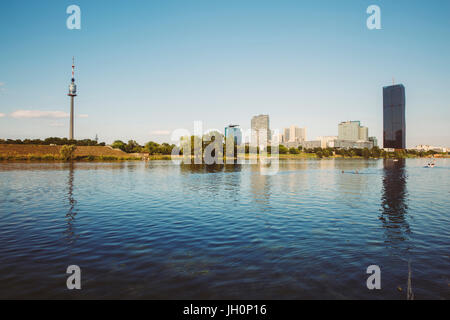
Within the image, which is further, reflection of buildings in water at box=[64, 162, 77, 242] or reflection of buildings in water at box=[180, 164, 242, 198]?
reflection of buildings in water at box=[180, 164, 242, 198]

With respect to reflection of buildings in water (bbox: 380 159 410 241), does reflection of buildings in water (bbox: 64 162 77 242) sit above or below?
above

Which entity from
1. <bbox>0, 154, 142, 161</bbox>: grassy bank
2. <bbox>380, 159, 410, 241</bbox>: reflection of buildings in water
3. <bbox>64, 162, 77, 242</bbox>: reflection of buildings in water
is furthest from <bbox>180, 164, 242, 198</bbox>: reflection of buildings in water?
<bbox>0, 154, 142, 161</bbox>: grassy bank

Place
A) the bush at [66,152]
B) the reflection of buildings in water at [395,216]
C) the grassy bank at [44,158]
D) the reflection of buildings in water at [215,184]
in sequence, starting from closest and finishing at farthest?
the reflection of buildings in water at [395,216]
the reflection of buildings in water at [215,184]
the grassy bank at [44,158]
the bush at [66,152]

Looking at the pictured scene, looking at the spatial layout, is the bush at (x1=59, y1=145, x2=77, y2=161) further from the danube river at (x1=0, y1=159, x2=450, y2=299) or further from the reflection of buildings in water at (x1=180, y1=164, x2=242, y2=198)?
the danube river at (x1=0, y1=159, x2=450, y2=299)

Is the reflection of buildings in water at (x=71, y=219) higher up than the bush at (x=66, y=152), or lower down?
lower down

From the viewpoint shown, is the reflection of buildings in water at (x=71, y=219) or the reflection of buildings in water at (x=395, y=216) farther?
the reflection of buildings in water at (x=395, y=216)

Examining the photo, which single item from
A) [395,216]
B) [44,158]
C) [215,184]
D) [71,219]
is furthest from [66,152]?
[395,216]

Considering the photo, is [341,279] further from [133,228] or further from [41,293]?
[133,228]

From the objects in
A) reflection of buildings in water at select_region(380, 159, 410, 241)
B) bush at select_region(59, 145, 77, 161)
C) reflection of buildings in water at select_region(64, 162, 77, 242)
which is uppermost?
bush at select_region(59, 145, 77, 161)

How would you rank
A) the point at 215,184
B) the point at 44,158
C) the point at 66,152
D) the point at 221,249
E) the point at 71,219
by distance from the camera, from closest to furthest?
the point at 221,249, the point at 71,219, the point at 215,184, the point at 44,158, the point at 66,152

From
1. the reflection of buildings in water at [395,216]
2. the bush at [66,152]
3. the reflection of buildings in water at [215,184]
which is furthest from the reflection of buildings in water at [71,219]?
the bush at [66,152]

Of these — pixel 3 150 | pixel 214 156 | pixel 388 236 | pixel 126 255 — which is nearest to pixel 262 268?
pixel 126 255

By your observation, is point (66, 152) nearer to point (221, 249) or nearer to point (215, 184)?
point (215, 184)

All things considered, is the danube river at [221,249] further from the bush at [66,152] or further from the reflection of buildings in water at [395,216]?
the bush at [66,152]
